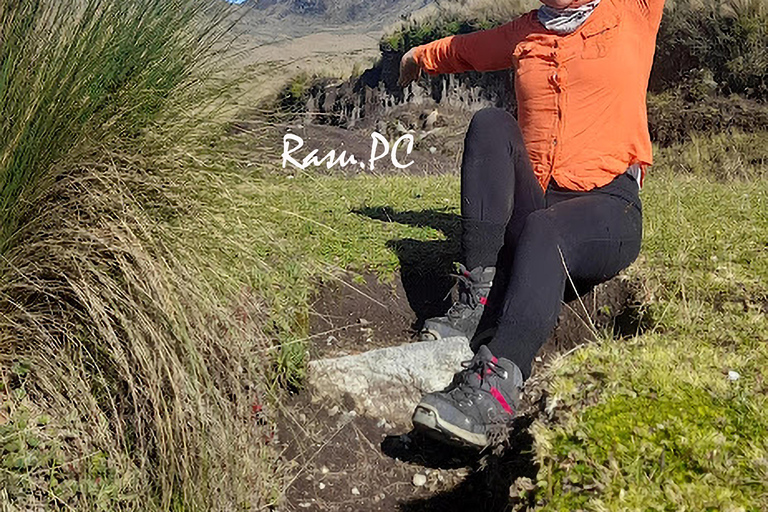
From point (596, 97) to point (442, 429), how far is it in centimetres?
142

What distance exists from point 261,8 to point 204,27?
41 cm

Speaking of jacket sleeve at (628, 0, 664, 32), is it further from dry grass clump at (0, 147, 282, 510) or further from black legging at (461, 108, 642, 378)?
dry grass clump at (0, 147, 282, 510)

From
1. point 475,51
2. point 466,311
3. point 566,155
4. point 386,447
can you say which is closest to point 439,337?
point 466,311

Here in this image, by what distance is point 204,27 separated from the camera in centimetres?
240

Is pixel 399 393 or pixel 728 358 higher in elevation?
pixel 728 358

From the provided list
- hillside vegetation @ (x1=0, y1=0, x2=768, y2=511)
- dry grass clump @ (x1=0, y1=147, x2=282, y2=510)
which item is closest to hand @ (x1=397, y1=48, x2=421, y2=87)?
hillside vegetation @ (x1=0, y1=0, x2=768, y2=511)

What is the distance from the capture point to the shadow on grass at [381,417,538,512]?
1.95 metres

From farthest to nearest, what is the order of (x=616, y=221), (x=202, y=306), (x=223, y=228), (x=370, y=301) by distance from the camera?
(x=370, y=301) → (x=616, y=221) → (x=223, y=228) → (x=202, y=306)

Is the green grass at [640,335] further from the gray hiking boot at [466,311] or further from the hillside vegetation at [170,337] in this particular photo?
the gray hiking boot at [466,311]

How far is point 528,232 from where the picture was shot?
8.10ft

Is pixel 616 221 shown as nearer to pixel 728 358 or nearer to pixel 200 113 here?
pixel 728 358

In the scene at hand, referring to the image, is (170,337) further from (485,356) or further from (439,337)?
(439,337)

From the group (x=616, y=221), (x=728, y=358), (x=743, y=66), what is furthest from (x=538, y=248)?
(x=743, y=66)

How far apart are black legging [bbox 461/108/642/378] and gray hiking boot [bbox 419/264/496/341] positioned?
4cm
